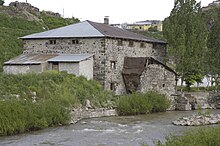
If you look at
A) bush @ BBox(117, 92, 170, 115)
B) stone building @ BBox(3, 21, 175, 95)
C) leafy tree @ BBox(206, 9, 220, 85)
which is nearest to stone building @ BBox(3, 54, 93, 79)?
stone building @ BBox(3, 21, 175, 95)

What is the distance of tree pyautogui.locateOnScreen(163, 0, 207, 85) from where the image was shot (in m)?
37.7

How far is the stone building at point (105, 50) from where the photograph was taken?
32688 millimetres

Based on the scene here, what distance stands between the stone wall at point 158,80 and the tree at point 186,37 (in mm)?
3278

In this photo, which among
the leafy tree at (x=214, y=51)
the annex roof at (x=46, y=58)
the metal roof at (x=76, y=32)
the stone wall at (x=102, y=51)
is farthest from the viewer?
the leafy tree at (x=214, y=51)

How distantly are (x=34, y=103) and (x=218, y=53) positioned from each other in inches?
856

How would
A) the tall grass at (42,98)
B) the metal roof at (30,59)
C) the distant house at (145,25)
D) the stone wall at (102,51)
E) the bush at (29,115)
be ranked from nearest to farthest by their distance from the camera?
the bush at (29,115) → the tall grass at (42,98) → the metal roof at (30,59) → the stone wall at (102,51) → the distant house at (145,25)

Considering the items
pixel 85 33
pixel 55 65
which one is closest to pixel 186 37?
pixel 85 33

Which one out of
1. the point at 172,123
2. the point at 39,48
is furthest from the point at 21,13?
the point at 172,123

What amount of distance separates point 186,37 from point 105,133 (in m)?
19.3

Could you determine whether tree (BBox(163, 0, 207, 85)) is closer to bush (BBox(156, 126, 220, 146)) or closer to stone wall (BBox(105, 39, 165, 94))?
stone wall (BBox(105, 39, 165, 94))

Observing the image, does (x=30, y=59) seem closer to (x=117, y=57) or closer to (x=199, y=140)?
(x=117, y=57)

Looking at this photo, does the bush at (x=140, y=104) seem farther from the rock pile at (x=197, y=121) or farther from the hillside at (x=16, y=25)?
the hillside at (x=16, y=25)

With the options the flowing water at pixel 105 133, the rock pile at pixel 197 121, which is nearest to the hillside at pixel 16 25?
the flowing water at pixel 105 133

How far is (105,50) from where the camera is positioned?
1280 inches
